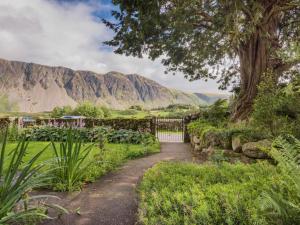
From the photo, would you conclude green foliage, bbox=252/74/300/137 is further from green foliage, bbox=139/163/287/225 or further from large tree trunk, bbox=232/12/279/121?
large tree trunk, bbox=232/12/279/121

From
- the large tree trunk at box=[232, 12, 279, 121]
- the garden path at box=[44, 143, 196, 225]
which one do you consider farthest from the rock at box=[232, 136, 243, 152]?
the large tree trunk at box=[232, 12, 279, 121]

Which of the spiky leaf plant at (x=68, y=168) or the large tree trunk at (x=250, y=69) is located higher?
the large tree trunk at (x=250, y=69)

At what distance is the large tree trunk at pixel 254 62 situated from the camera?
8.55 metres

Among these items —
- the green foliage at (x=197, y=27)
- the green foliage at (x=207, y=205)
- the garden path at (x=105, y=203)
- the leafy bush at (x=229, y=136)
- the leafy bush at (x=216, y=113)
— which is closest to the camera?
the green foliage at (x=207, y=205)

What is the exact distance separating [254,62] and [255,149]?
517 cm

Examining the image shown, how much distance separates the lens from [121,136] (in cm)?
1079

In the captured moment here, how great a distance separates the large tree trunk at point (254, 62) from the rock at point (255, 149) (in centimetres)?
399

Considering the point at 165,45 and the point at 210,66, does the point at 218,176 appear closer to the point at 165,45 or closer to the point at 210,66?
the point at 165,45

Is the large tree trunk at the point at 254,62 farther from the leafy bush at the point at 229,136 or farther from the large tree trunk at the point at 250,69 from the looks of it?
the leafy bush at the point at 229,136

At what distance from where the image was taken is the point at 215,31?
24.8ft

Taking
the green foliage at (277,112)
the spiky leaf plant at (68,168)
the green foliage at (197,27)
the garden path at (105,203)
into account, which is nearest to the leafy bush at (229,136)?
the green foliage at (277,112)

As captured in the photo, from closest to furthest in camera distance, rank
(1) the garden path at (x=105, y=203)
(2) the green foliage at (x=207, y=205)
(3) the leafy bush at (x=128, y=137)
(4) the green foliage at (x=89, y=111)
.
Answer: (2) the green foliage at (x=207, y=205), (1) the garden path at (x=105, y=203), (3) the leafy bush at (x=128, y=137), (4) the green foliage at (x=89, y=111)

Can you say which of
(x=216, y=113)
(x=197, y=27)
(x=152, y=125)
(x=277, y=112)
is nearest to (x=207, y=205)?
(x=277, y=112)

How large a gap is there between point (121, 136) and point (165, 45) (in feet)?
15.2
